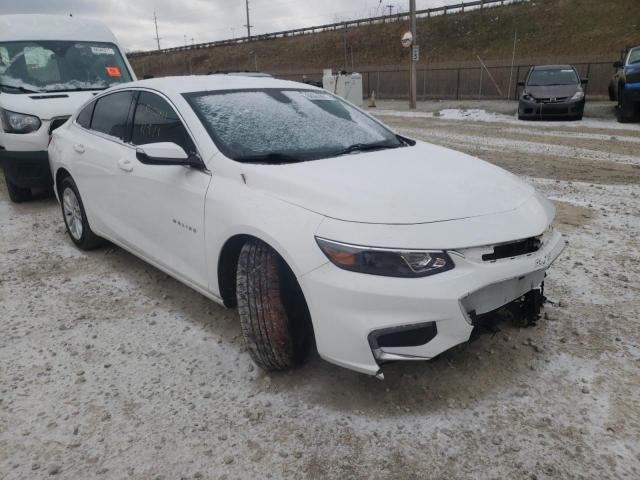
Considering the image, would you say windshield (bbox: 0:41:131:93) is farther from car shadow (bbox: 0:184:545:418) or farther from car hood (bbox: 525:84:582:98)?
car hood (bbox: 525:84:582:98)

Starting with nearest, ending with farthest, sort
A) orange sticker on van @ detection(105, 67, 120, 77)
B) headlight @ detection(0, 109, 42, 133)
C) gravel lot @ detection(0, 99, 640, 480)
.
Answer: gravel lot @ detection(0, 99, 640, 480) → headlight @ detection(0, 109, 42, 133) → orange sticker on van @ detection(105, 67, 120, 77)

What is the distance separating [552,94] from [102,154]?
1257cm

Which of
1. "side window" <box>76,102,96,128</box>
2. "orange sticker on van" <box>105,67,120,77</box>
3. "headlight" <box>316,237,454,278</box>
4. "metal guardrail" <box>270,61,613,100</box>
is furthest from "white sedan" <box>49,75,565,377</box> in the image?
"metal guardrail" <box>270,61,613,100</box>

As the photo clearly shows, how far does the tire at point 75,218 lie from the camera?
4.58m

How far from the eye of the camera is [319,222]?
234cm

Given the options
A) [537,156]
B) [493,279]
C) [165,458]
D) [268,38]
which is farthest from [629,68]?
[268,38]

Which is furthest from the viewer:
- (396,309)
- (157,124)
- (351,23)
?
(351,23)

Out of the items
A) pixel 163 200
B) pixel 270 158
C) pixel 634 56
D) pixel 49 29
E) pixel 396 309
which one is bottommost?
pixel 396 309

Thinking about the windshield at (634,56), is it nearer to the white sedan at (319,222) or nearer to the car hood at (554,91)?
the car hood at (554,91)

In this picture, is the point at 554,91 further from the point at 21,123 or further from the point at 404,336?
the point at 404,336

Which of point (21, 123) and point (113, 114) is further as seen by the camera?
point (21, 123)

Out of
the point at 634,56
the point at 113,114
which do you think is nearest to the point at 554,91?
the point at 634,56

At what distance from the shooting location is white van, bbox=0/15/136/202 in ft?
20.0

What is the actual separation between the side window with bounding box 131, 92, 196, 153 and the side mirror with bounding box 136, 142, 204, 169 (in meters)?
0.11
